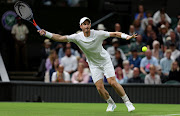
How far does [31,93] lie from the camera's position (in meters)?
14.0

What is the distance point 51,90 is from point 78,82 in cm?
92

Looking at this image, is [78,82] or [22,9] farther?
[78,82]

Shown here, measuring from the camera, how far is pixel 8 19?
17.6 metres

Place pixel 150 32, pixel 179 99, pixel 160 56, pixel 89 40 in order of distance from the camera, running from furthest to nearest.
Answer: pixel 150 32 → pixel 160 56 → pixel 179 99 → pixel 89 40

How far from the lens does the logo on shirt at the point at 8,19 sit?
57.4ft

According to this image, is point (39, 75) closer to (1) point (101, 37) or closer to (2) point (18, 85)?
(2) point (18, 85)

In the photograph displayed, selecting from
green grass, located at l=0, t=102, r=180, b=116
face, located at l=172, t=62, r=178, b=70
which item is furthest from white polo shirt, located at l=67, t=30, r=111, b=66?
face, located at l=172, t=62, r=178, b=70

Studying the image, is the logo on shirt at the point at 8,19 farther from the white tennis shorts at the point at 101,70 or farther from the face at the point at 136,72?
the white tennis shorts at the point at 101,70

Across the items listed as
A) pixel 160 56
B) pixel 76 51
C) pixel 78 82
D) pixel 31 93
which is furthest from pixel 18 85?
pixel 160 56

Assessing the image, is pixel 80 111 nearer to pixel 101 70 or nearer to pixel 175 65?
pixel 101 70

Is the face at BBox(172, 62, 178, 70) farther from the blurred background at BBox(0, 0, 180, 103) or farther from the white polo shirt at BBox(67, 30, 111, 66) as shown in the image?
the white polo shirt at BBox(67, 30, 111, 66)

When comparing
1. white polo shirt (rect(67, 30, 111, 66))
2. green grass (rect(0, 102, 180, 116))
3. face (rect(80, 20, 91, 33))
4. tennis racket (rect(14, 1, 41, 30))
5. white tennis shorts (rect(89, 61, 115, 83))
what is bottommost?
green grass (rect(0, 102, 180, 116))

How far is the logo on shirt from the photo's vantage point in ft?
57.4

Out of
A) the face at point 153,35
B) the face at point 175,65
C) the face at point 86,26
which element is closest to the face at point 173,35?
the face at point 153,35
